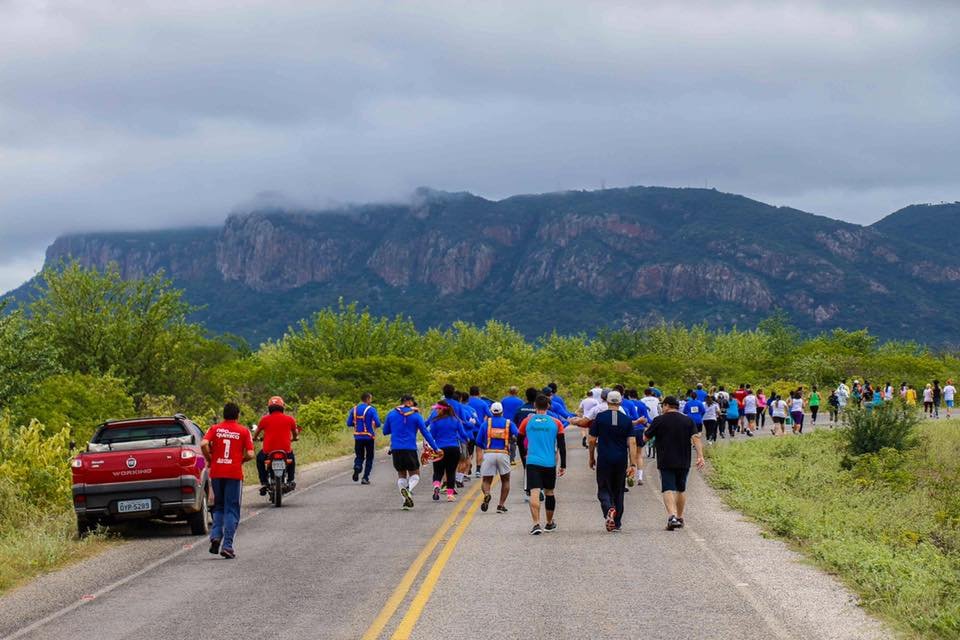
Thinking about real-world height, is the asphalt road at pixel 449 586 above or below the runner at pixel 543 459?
below

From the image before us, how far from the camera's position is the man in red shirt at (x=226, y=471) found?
42.6 ft

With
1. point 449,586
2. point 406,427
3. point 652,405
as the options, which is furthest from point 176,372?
point 449,586

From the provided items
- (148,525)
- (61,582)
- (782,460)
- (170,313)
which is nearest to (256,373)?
(170,313)

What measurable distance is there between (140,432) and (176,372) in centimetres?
2352

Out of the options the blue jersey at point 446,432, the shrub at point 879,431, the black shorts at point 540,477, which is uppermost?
the blue jersey at point 446,432

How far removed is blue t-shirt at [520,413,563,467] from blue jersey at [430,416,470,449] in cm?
457

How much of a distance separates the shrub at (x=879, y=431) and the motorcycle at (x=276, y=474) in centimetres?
1949

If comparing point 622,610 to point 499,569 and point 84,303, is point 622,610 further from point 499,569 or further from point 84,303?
point 84,303

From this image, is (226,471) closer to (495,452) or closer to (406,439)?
(495,452)

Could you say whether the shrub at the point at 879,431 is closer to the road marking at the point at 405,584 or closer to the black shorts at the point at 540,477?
the road marking at the point at 405,584

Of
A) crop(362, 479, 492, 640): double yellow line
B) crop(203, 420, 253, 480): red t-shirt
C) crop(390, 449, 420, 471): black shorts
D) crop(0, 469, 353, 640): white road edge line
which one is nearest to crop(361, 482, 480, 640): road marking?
crop(362, 479, 492, 640): double yellow line

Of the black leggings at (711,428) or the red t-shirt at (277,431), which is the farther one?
the black leggings at (711,428)

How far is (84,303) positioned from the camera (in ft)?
124

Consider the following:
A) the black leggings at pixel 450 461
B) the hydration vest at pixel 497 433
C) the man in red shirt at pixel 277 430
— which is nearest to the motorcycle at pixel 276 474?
the man in red shirt at pixel 277 430
